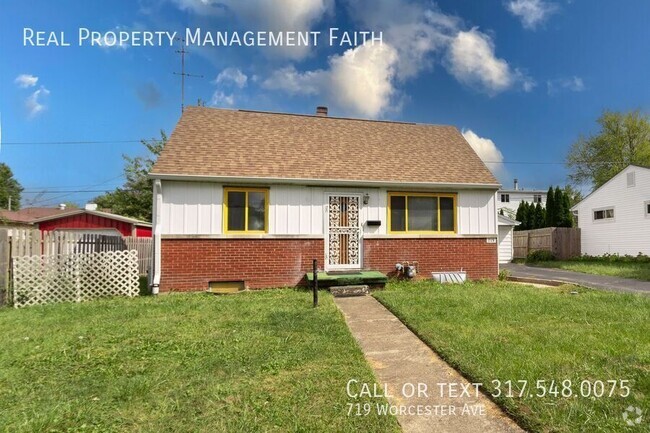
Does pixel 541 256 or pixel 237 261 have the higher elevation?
pixel 237 261

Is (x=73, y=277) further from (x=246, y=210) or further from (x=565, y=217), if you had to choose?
(x=565, y=217)

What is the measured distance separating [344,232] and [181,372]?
21.6 ft

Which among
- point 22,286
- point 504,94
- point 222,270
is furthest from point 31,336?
point 504,94

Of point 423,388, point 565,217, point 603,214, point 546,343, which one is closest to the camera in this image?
point 423,388

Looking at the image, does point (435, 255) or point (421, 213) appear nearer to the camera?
point (435, 255)

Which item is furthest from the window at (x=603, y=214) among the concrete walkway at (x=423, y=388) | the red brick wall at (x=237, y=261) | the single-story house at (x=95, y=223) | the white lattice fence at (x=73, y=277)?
the single-story house at (x=95, y=223)

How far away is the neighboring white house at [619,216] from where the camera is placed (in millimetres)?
16844

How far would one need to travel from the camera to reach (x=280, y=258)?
30.7 feet

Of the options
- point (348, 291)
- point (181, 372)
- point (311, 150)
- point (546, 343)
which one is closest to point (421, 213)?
point (348, 291)

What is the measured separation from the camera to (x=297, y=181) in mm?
9375

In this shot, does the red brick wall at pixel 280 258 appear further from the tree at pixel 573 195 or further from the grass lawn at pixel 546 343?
the tree at pixel 573 195

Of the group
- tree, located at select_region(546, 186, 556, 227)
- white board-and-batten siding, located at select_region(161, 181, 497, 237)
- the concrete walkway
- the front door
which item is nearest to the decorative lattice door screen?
the front door

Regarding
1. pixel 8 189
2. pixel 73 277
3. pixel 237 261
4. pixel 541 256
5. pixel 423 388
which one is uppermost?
pixel 8 189

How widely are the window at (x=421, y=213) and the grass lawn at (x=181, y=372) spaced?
15.3ft
